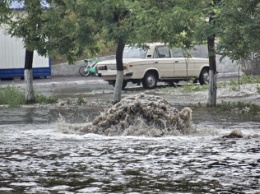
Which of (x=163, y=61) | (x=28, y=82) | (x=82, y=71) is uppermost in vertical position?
(x=163, y=61)

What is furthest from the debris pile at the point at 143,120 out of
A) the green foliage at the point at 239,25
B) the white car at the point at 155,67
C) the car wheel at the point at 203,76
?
the car wheel at the point at 203,76

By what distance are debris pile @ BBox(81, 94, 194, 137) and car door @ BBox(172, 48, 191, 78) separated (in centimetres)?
1749

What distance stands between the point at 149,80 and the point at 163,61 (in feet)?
3.21

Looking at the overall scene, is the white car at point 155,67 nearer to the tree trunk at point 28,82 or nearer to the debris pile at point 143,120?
the tree trunk at point 28,82

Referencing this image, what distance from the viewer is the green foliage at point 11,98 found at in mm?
25359

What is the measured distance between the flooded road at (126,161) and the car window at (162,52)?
1506cm

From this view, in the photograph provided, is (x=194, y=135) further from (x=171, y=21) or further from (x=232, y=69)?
(x=232, y=69)

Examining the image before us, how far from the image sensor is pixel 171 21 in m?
21.4

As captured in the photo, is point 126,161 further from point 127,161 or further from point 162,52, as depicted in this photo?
point 162,52

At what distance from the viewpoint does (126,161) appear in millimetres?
13062

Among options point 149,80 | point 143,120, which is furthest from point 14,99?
point 149,80

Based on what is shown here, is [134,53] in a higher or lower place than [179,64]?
higher

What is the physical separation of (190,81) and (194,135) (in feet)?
61.5

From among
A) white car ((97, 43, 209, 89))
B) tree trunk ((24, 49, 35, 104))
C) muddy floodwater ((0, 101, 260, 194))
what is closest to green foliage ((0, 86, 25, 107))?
tree trunk ((24, 49, 35, 104))
